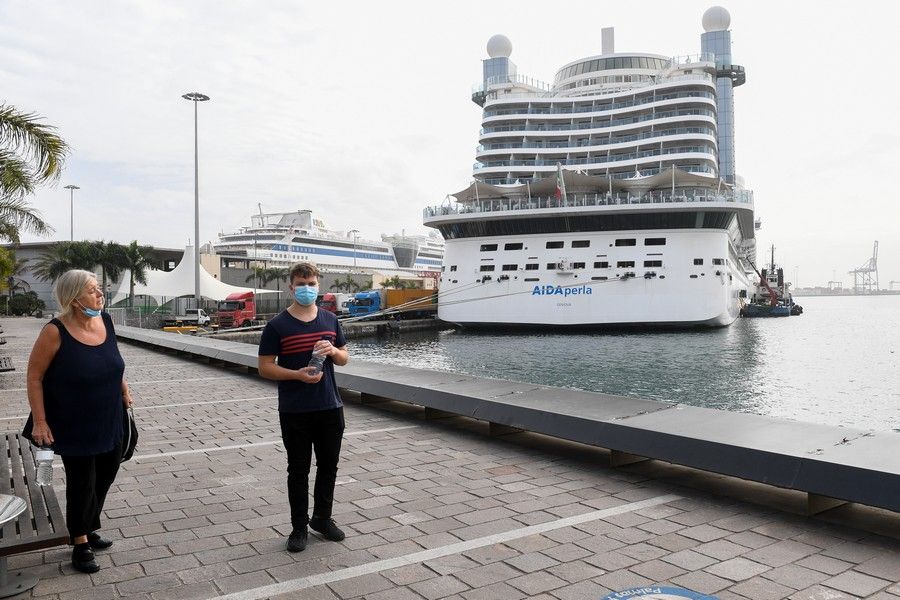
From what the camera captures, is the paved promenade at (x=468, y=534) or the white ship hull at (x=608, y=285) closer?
the paved promenade at (x=468, y=534)

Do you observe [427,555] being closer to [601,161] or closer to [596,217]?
[596,217]

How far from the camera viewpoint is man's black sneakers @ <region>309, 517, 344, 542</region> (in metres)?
4.35

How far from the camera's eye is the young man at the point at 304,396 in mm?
4239

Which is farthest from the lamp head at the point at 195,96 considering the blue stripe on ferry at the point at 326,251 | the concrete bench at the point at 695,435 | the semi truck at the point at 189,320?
the blue stripe on ferry at the point at 326,251

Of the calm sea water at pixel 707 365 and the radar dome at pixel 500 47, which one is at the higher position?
the radar dome at pixel 500 47

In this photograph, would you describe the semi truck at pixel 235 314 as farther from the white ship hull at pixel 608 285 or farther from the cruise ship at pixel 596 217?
the white ship hull at pixel 608 285

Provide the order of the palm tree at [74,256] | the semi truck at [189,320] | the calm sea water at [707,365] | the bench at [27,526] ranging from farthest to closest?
1. the palm tree at [74,256]
2. the semi truck at [189,320]
3. the calm sea water at [707,365]
4. the bench at [27,526]

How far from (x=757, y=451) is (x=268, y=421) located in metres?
5.76

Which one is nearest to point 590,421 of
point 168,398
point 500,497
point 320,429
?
point 500,497

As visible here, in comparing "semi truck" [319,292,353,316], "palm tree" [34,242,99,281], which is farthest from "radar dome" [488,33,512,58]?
"palm tree" [34,242,99,281]

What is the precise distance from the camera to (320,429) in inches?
171

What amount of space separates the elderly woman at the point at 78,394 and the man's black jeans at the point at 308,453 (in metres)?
1.03

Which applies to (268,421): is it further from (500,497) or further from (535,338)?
(535,338)

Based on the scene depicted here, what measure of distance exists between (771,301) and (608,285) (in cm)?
5332
